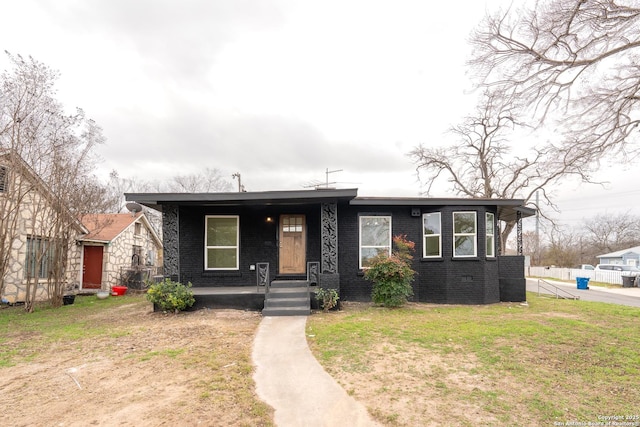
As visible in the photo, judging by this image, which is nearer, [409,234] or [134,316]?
[134,316]

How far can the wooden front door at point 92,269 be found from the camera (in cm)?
1547

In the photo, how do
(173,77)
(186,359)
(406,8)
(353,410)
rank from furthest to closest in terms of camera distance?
(173,77)
(406,8)
(186,359)
(353,410)

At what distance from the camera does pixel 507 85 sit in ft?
24.1

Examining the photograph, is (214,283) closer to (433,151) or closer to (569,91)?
(569,91)

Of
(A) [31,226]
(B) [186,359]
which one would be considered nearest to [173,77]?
(A) [31,226]

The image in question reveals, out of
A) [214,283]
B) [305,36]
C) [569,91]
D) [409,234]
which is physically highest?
[305,36]

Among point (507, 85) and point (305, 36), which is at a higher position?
Answer: point (305, 36)

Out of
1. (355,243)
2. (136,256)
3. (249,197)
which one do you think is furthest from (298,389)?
(136,256)

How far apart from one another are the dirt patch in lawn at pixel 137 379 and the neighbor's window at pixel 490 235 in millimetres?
7874

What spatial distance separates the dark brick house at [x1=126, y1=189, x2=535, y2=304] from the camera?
406 inches

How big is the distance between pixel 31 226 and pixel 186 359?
10.6 meters

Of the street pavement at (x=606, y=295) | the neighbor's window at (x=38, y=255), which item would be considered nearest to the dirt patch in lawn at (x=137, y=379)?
the neighbor's window at (x=38, y=255)

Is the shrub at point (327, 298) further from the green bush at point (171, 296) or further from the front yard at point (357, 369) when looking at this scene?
the green bush at point (171, 296)

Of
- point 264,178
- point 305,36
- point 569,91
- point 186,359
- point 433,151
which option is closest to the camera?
point 186,359
